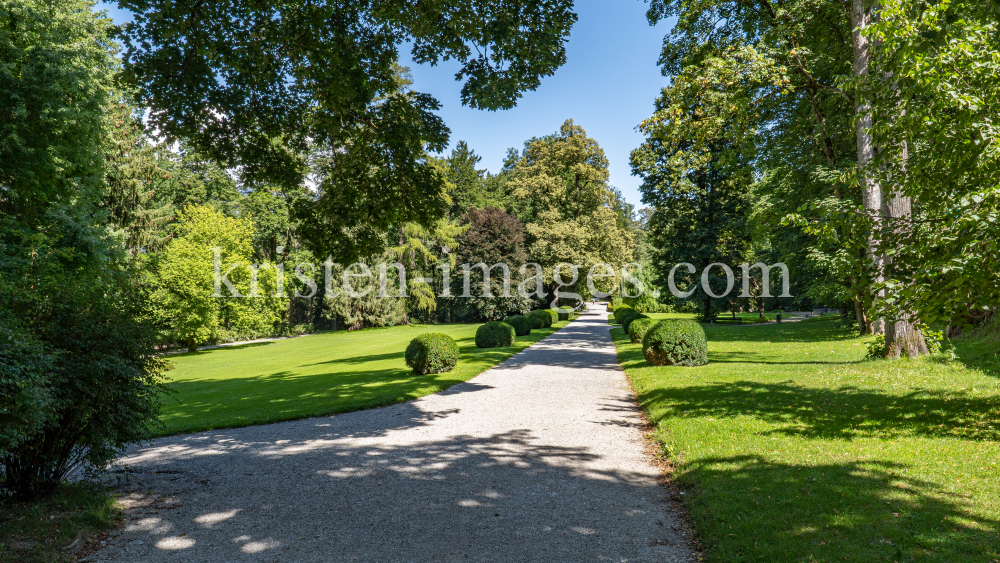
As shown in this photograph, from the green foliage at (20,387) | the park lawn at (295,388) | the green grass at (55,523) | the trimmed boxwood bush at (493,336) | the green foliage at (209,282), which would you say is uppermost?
the green foliage at (209,282)

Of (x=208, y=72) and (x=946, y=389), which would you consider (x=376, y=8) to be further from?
(x=946, y=389)

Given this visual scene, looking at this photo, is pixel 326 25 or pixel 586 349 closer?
pixel 326 25

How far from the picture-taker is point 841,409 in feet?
23.9

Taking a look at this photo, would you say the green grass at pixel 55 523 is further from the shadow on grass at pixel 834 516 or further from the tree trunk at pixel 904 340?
the tree trunk at pixel 904 340

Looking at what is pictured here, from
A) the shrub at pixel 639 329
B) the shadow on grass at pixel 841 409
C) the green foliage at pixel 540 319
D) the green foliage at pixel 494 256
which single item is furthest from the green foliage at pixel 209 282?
the shadow on grass at pixel 841 409

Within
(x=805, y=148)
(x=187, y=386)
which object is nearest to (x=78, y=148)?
(x=187, y=386)

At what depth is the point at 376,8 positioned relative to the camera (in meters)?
7.05

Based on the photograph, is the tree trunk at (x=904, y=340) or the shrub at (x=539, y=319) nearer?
the tree trunk at (x=904, y=340)

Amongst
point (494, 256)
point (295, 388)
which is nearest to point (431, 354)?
point (295, 388)

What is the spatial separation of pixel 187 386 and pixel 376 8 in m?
13.4

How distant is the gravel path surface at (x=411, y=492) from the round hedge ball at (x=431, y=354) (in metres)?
3.89

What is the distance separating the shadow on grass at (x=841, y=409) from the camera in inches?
241

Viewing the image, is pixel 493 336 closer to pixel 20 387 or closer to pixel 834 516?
pixel 834 516

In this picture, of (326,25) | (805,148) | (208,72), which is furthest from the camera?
(805,148)
